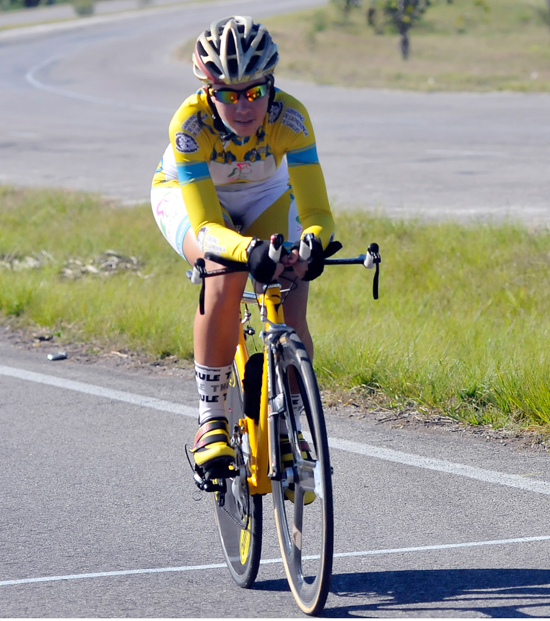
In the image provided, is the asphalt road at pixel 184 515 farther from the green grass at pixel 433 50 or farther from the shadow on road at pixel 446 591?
the green grass at pixel 433 50

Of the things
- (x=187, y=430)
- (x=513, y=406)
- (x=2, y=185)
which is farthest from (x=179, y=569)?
(x=2, y=185)

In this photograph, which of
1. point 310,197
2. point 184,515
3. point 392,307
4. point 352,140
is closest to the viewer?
point 310,197

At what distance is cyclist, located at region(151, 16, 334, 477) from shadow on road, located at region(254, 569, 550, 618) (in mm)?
672

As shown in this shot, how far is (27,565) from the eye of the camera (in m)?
3.88

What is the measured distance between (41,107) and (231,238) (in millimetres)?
24897

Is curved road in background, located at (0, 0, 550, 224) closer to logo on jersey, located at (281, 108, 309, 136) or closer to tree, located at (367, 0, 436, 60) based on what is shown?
logo on jersey, located at (281, 108, 309, 136)

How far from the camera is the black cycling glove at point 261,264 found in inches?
128

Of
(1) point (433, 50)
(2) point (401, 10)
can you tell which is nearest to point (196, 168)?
(2) point (401, 10)

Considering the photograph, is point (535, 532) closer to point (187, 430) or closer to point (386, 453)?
point (386, 453)

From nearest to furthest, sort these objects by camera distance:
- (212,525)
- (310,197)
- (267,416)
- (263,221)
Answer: (267,416) → (310,197) → (263,221) → (212,525)

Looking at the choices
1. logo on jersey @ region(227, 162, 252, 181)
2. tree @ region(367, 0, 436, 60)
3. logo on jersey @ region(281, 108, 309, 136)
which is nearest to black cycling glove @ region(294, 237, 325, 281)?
logo on jersey @ region(281, 108, 309, 136)

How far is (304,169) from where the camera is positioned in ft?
12.4

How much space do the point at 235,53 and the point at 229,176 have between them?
1.96ft

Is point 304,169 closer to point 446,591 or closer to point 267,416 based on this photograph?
point 267,416
